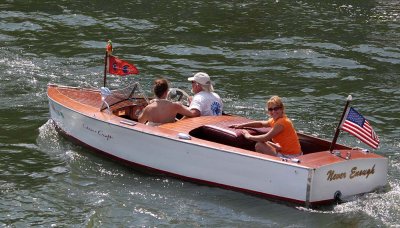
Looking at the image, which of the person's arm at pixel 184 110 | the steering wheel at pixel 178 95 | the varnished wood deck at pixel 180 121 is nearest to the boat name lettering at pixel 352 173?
the varnished wood deck at pixel 180 121

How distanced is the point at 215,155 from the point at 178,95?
9.99 ft

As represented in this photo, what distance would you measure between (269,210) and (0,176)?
14.4ft

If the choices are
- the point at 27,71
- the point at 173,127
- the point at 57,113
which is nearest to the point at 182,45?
the point at 27,71

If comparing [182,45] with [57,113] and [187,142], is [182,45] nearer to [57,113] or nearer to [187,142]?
[57,113]

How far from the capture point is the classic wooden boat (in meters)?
10.8

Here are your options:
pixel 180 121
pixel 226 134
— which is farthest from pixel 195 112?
pixel 226 134

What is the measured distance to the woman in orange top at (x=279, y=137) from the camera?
1139 cm

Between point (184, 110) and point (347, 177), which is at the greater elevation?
point (184, 110)

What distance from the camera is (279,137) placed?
1152 cm

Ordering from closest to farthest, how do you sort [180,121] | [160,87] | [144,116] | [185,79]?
[180,121] < [160,87] < [144,116] < [185,79]

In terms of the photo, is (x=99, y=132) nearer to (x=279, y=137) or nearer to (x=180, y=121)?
(x=180, y=121)

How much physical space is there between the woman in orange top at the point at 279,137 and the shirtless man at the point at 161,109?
1641 mm

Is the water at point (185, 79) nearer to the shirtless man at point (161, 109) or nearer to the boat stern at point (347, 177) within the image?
the boat stern at point (347, 177)

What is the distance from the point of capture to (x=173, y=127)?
1227cm
